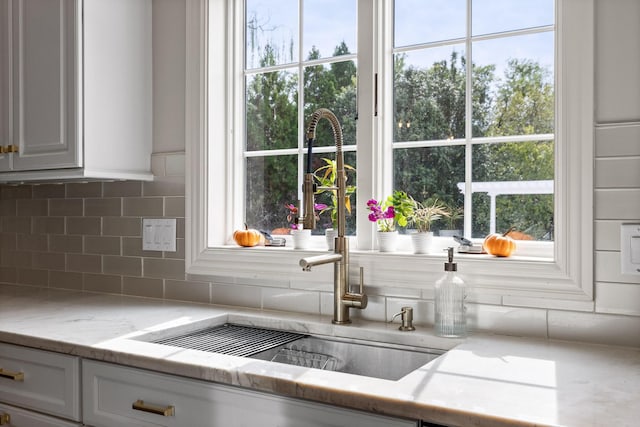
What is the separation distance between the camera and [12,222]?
2.90 meters

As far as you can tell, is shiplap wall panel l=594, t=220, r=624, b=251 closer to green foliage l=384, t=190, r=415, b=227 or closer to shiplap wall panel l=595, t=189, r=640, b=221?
shiplap wall panel l=595, t=189, r=640, b=221

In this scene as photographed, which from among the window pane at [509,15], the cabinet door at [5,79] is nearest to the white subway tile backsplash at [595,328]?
the window pane at [509,15]

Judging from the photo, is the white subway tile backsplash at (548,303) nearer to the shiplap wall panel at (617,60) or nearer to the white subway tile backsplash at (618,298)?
the white subway tile backsplash at (618,298)

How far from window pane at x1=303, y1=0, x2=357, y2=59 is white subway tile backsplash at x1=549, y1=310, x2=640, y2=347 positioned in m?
1.17

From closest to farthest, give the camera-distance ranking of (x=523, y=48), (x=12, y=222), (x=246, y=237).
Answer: (x=523, y=48) < (x=246, y=237) < (x=12, y=222)

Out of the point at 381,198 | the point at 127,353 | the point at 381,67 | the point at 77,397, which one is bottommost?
the point at 77,397

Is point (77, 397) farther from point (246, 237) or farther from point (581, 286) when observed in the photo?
point (581, 286)

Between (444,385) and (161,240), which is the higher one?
(161,240)

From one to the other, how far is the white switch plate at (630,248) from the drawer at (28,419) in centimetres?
154

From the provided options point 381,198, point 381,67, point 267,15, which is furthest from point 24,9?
point 381,198

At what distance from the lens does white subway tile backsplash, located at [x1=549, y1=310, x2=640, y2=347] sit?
1530 mm

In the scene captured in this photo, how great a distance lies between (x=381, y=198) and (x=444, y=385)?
910 mm

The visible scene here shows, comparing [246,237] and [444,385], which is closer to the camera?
[444,385]

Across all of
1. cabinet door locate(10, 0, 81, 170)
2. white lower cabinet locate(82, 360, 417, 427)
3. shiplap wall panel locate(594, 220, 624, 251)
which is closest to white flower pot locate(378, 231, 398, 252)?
shiplap wall panel locate(594, 220, 624, 251)
